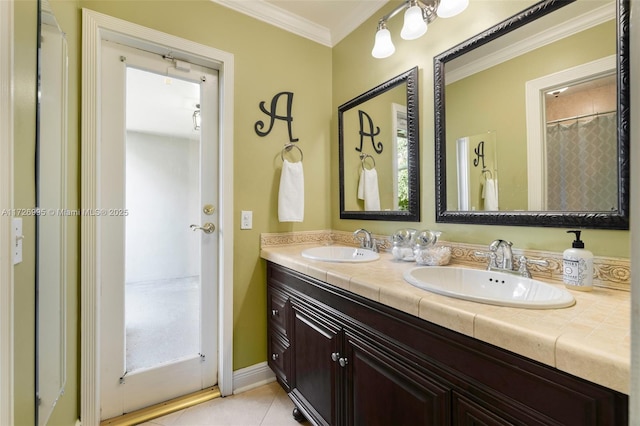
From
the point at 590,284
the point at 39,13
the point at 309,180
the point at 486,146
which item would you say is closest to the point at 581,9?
the point at 486,146

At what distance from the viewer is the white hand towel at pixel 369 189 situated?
6.20 ft

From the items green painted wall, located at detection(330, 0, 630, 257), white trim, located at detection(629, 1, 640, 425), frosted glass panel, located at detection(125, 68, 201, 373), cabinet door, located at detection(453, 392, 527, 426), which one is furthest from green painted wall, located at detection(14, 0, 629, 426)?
white trim, located at detection(629, 1, 640, 425)

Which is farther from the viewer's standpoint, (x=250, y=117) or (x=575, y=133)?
(x=250, y=117)

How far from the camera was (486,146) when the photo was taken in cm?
130

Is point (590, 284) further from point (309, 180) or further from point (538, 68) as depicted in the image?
point (309, 180)

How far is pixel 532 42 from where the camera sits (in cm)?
115

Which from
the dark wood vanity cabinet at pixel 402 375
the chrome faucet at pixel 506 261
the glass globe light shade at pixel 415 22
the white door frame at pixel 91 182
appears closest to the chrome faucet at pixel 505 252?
the chrome faucet at pixel 506 261

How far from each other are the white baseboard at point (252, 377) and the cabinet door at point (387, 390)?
0.89 meters

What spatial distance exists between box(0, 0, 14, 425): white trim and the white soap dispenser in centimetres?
161

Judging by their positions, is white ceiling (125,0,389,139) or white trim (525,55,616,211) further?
white ceiling (125,0,389,139)

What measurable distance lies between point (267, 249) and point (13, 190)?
4.18 ft

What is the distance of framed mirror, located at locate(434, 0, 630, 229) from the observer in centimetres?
97

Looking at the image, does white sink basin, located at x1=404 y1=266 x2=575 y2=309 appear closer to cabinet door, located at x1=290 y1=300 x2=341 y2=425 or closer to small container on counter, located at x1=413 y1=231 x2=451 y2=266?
small container on counter, located at x1=413 y1=231 x2=451 y2=266

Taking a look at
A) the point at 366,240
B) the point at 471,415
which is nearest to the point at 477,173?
the point at 366,240
